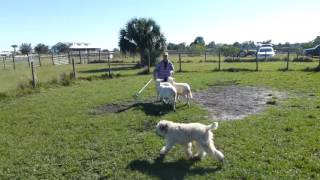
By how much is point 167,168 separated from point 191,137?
0.67m

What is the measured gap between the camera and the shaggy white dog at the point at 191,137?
613 centimetres

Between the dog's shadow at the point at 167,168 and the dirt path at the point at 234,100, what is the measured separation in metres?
3.64

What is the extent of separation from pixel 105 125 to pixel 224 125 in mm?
3039

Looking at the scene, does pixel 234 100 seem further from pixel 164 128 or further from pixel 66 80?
pixel 66 80

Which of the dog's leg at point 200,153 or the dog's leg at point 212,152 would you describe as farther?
the dog's leg at point 200,153

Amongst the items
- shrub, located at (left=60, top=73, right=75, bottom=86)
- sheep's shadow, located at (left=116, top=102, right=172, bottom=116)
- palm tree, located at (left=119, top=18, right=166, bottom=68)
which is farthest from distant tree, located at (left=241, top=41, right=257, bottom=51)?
sheep's shadow, located at (left=116, top=102, right=172, bottom=116)

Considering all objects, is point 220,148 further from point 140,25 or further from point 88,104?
point 140,25

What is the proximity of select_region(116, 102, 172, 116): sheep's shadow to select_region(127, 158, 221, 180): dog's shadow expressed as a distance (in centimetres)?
405

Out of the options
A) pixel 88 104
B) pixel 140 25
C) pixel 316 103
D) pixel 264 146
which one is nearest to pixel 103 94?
pixel 88 104

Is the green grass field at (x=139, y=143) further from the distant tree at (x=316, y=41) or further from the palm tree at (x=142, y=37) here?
the distant tree at (x=316, y=41)

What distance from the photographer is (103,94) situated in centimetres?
1506

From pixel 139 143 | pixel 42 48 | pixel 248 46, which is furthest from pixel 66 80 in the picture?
pixel 42 48

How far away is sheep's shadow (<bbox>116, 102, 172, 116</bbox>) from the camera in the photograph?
35.3 ft

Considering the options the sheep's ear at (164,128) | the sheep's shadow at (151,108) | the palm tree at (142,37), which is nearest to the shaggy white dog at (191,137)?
the sheep's ear at (164,128)
